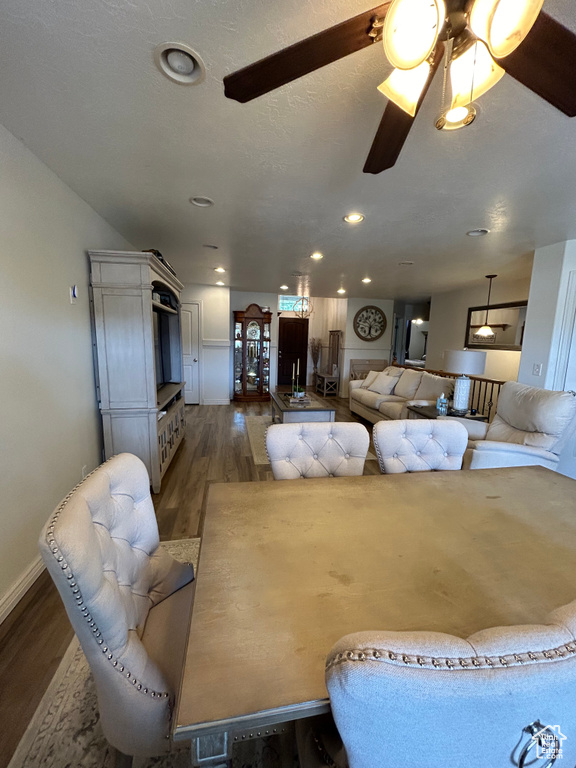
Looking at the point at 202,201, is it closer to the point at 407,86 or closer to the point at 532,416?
the point at 407,86

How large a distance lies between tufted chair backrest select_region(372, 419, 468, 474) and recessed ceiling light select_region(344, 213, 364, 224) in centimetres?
177

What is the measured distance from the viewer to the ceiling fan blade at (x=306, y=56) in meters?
0.80

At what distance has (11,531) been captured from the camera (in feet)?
5.29

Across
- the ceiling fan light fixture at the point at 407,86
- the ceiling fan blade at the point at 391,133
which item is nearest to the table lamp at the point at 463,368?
the ceiling fan blade at the point at 391,133

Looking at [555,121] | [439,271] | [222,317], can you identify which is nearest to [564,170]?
[555,121]

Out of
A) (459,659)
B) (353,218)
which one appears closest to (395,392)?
(353,218)

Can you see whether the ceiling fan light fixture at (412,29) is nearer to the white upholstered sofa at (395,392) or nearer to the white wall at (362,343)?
the white upholstered sofa at (395,392)

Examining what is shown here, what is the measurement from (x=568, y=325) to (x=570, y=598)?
3.24 meters

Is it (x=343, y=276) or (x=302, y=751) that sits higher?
(x=343, y=276)

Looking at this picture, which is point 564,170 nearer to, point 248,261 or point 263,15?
point 263,15

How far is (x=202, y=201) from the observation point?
2262 mm

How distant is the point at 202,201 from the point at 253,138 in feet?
2.80

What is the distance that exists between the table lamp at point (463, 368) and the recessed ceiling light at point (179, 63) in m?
3.41

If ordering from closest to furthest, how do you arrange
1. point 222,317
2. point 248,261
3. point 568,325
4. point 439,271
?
point 568,325
point 248,261
point 439,271
point 222,317
